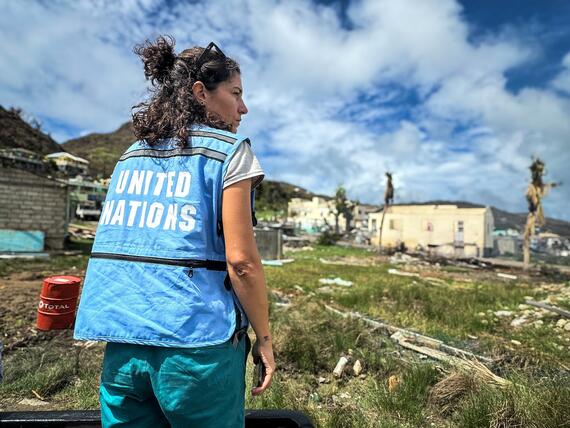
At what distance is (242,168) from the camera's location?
1261 mm

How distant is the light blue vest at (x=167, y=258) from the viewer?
1.20 m

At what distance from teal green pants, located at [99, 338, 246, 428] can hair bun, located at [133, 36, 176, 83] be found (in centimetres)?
101

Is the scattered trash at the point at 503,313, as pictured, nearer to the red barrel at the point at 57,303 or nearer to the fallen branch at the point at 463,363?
the fallen branch at the point at 463,363

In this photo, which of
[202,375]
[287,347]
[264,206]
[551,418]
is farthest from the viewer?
[264,206]

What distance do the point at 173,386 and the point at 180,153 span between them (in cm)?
74

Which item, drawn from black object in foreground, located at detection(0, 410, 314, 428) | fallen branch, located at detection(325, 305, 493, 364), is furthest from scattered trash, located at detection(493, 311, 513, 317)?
black object in foreground, located at detection(0, 410, 314, 428)

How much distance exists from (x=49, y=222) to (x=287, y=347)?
594 inches

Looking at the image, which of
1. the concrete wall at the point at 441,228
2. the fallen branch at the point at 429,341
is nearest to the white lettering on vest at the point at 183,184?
the fallen branch at the point at 429,341

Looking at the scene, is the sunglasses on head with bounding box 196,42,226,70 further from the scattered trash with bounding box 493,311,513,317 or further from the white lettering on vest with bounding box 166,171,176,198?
the scattered trash with bounding box 493,311,513,317

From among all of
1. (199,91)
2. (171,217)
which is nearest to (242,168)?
(171,217)

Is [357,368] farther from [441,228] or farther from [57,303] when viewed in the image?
[441,228]

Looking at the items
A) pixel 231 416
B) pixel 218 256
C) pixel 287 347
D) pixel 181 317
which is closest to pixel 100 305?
pixel 181 317

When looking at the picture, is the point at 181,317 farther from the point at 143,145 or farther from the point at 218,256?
the point at 143,145

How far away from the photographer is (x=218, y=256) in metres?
1.28
